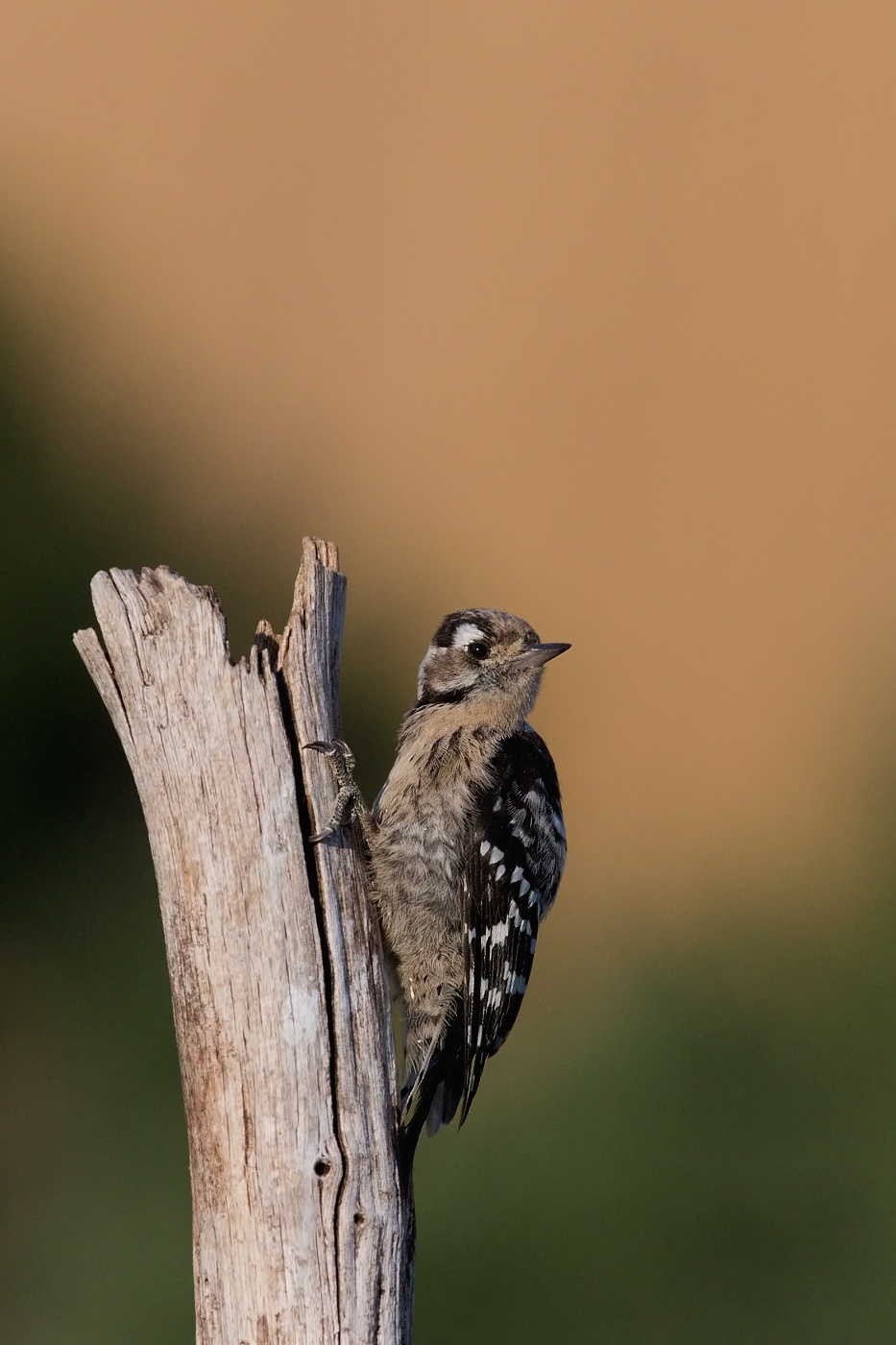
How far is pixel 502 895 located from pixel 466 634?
0.81 meters

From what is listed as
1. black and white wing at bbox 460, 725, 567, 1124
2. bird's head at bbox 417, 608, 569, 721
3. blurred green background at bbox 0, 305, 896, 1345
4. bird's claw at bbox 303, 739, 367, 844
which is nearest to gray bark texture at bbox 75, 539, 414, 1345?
bird's claw at bbox 303, 739, 367, 844

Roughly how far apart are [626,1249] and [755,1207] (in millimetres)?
922

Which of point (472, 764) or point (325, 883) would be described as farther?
point (472, 764)

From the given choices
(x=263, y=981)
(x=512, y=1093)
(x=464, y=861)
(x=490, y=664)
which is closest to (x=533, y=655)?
(x=490, y=664)

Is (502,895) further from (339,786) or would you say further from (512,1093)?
(512,1093)

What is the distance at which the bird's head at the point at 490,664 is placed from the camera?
4.30 m

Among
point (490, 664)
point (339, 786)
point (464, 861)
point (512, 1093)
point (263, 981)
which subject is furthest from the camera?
point (512, 1093)

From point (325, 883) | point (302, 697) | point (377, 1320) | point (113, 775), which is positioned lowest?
point (377, 1320)

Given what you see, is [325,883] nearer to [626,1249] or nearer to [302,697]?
[302,697]

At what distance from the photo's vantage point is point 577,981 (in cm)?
1266

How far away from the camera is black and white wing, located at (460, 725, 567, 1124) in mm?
3943

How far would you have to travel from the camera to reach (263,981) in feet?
10.00

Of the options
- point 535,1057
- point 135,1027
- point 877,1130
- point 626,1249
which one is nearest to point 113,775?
point 135,1027

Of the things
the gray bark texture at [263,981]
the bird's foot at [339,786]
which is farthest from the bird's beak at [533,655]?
the gray bark texture at [263,981]
